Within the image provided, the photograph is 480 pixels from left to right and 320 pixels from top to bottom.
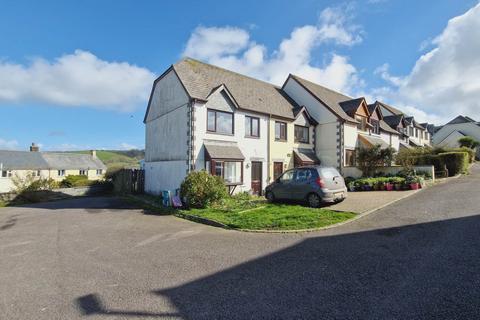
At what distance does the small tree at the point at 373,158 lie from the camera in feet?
64.8

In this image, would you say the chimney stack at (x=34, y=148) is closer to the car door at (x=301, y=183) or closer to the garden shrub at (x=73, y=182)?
the garden shrub at (x=73, y=182)

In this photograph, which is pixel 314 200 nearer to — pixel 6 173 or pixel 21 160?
pixel 6 173

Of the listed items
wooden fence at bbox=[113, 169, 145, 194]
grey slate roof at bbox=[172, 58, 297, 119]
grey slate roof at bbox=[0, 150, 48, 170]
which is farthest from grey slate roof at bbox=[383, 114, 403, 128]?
grey slate roof at bbox=[0, 150, 48, 170]

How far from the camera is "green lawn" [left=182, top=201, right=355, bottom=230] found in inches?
343

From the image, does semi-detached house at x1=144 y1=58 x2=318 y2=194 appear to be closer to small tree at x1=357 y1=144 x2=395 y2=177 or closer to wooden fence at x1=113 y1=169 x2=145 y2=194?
A: wooden fence at x1=113 y1=169 x2=145 y2=194

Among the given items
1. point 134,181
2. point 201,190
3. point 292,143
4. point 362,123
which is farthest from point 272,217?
point 362,123

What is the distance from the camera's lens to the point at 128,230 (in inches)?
375

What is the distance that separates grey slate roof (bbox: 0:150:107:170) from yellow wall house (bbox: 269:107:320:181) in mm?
46162

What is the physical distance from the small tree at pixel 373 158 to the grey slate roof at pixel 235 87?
20.0ft

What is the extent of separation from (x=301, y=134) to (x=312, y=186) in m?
11.1

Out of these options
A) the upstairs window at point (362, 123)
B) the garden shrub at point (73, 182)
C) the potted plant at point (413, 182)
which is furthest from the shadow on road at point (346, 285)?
the garden shrub at point (73, 182)

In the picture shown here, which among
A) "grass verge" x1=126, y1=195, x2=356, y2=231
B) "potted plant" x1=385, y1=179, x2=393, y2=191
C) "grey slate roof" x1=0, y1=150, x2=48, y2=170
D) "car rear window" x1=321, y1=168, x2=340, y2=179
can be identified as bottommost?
"grass verge" x1=126, y1=195, x2=356, y2=231

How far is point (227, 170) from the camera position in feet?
55.0

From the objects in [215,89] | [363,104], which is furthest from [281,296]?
[363,104]
